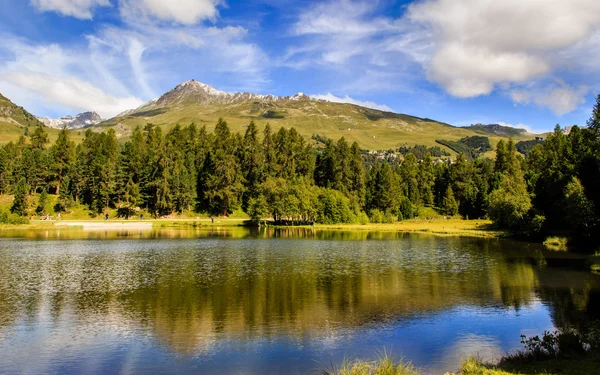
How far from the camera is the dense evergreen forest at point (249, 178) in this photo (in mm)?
125500

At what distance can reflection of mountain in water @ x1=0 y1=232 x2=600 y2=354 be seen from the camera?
26.4 meters

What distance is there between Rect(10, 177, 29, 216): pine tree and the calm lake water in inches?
2941

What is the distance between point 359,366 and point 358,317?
1088cm

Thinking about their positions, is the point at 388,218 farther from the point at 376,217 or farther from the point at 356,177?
the point at 356,177

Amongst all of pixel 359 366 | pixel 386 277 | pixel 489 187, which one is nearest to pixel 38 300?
pixel 359 366

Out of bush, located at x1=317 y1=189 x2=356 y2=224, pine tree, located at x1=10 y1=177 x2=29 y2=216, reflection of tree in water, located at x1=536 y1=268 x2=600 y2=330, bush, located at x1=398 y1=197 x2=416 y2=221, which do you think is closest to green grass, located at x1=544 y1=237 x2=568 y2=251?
reflection of tree in water, located at x1=536 y1=268 x2=600 y2=330

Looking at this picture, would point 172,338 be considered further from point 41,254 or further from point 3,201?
point 3,201

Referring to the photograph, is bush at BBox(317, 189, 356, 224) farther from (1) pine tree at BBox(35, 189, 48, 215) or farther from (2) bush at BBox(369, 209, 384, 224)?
(1) pine tree at BBox(35, 189, 48, 215)

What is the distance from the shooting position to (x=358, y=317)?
27641 millimetres

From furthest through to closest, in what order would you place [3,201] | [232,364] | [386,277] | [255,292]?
[3,201] < [386,277] < [255,292] < [232,364]

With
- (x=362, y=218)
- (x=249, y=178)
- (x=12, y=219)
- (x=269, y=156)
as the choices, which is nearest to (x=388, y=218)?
(x=362, y=218)

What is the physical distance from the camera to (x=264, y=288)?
36500 millimetres

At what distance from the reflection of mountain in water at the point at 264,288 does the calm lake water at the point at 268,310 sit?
133 mm

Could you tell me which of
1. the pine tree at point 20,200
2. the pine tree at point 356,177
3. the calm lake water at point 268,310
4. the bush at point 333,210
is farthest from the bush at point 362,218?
the pine tree at point 20,200
